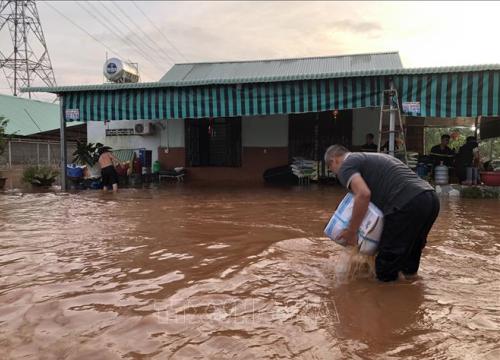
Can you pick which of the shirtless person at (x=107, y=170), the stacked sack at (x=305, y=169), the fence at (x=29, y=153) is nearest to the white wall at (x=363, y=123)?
the stacked sack at (x=305, y=169)

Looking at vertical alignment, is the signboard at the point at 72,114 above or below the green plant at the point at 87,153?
above

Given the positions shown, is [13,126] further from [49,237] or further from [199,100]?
[49,237]

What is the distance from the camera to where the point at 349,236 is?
12.6 feet

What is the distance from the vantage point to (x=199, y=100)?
12312 mm

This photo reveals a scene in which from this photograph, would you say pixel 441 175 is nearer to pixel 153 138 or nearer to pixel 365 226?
pixel 365 226

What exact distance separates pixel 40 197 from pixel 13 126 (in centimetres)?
1559

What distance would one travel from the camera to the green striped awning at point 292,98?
33.6 feet

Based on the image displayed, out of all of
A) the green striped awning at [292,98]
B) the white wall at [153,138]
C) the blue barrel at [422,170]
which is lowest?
the blue barrel at [422,170]

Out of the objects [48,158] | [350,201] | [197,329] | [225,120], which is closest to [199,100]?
[225,120]

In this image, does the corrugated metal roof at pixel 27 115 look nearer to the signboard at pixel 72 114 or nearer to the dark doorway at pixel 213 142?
the signboard at pixel 72 114

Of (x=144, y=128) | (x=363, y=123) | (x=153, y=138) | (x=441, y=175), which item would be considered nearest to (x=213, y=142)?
(x=153, y=138)

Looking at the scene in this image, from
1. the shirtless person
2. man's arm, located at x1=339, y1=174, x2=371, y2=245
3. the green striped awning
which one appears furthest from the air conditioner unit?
man's arm, located at x1=339, y1=174, x2=371, y2=245

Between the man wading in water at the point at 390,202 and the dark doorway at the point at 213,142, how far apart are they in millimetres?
11813

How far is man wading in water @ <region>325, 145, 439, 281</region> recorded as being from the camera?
363 centimetres
